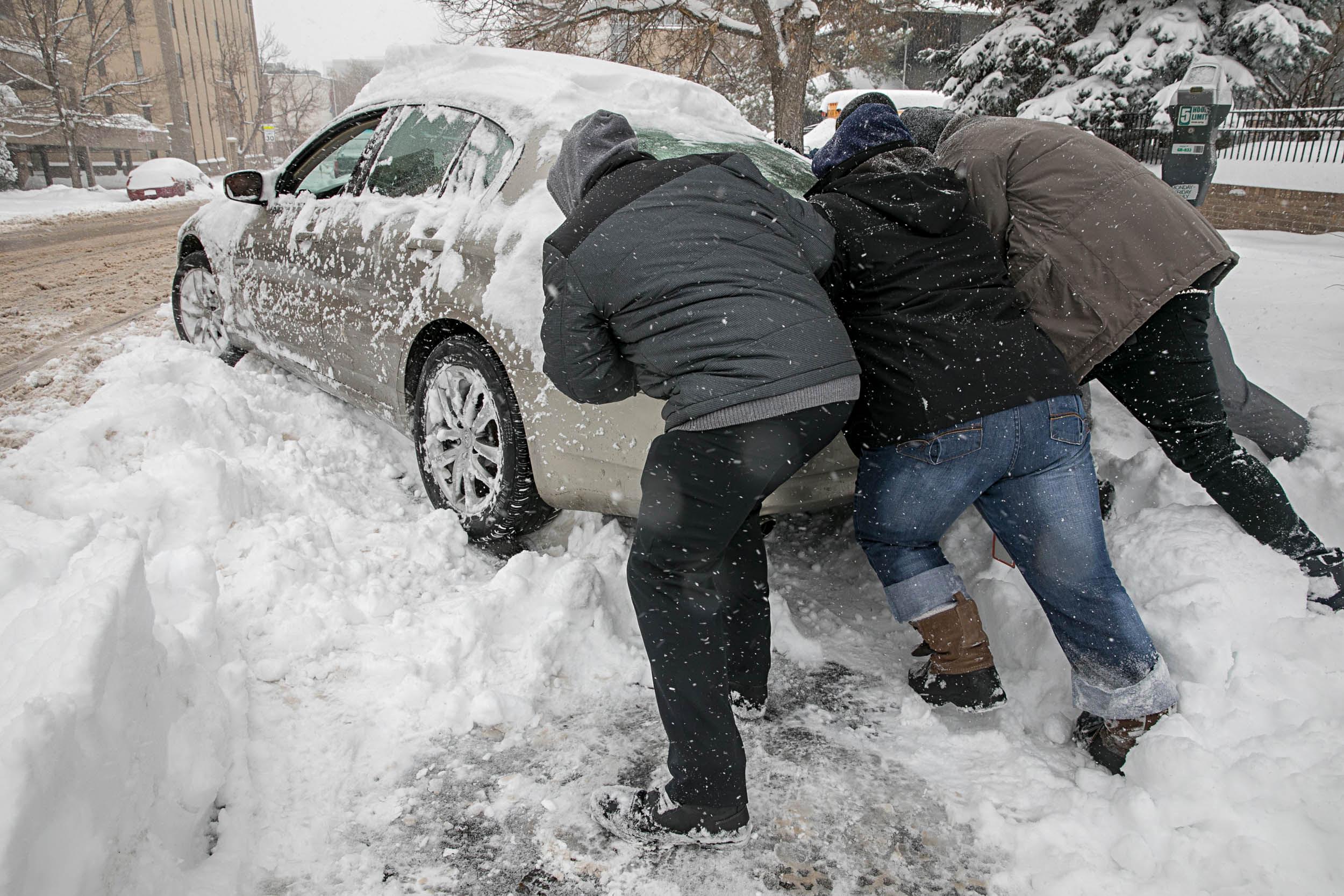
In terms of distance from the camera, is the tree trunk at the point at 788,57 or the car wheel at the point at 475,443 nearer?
the car wheel at the point at 475,443

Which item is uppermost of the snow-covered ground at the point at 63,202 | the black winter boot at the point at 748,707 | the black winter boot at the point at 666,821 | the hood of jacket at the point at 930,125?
the hood of jacket at the point at 930,125

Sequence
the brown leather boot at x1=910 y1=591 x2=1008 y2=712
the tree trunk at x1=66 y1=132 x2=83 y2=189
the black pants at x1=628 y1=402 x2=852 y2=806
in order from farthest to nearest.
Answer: the tree trunk at x1=66 y1=132 x2=83 y2=189
the brown leather boot at x1=910 y1=591 x2=1008 y2=712
the black pants at x1=628 y1=402 x2=852 y2=806

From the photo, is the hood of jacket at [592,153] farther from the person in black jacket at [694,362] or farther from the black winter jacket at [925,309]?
the black winter jacket at [925,309]

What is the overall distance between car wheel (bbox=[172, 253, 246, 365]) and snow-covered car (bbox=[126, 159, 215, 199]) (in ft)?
88.9

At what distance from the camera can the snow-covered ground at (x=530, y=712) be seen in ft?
6.24

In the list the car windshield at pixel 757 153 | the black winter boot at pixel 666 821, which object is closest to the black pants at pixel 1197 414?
the car windshield at pixel 757 153

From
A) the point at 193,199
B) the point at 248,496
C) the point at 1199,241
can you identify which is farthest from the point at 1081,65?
the point at 193,199

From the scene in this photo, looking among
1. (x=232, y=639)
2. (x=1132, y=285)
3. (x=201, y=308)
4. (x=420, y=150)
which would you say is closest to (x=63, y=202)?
(x=201, y=308)

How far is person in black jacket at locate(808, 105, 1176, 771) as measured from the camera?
7.23 feet

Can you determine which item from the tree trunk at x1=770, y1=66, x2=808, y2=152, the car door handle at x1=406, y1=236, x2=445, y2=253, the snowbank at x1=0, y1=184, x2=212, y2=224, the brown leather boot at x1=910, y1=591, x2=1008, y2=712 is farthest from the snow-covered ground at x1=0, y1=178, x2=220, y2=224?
the brown leather boot at x1=910, y1=591, x2=1008, y2=712

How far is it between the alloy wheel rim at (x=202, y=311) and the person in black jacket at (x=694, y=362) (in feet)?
13.3

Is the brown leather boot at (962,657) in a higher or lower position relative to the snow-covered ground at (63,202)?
higher

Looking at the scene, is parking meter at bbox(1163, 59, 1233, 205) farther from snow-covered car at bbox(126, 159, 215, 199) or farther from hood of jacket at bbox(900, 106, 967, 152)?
snow-covered car at bbox(126, 159, 215, 199)

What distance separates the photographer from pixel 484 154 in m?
3.36
